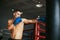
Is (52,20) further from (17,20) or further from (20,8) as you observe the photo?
(20,8)

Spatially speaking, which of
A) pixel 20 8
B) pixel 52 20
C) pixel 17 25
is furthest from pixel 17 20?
pixel 52 20

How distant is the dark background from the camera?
1.51m

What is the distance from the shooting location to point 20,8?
5.35 ft

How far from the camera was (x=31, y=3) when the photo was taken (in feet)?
5.30

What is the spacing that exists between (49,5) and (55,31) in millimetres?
111

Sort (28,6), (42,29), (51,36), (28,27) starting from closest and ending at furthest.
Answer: (51,36), (42,29), (28,27), (28,6)

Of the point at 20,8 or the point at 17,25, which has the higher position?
the point at 20,8

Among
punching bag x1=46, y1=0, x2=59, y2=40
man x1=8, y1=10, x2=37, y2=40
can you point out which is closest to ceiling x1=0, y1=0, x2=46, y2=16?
man x1=8, y1=10, x2=37, y2=40

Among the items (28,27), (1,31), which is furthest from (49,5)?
(1,31)

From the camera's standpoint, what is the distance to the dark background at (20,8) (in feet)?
4.96

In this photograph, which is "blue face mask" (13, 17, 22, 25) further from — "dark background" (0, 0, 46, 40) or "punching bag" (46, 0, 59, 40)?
"punching bag" (46, 0, 59, 40)

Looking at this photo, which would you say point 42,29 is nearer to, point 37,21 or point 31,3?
point 37,21

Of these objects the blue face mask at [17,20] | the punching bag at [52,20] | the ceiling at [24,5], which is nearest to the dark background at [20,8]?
the ceiling at [24,5]

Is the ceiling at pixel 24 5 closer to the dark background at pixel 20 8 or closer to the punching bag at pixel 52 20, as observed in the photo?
the dark background at pixel 20 8
